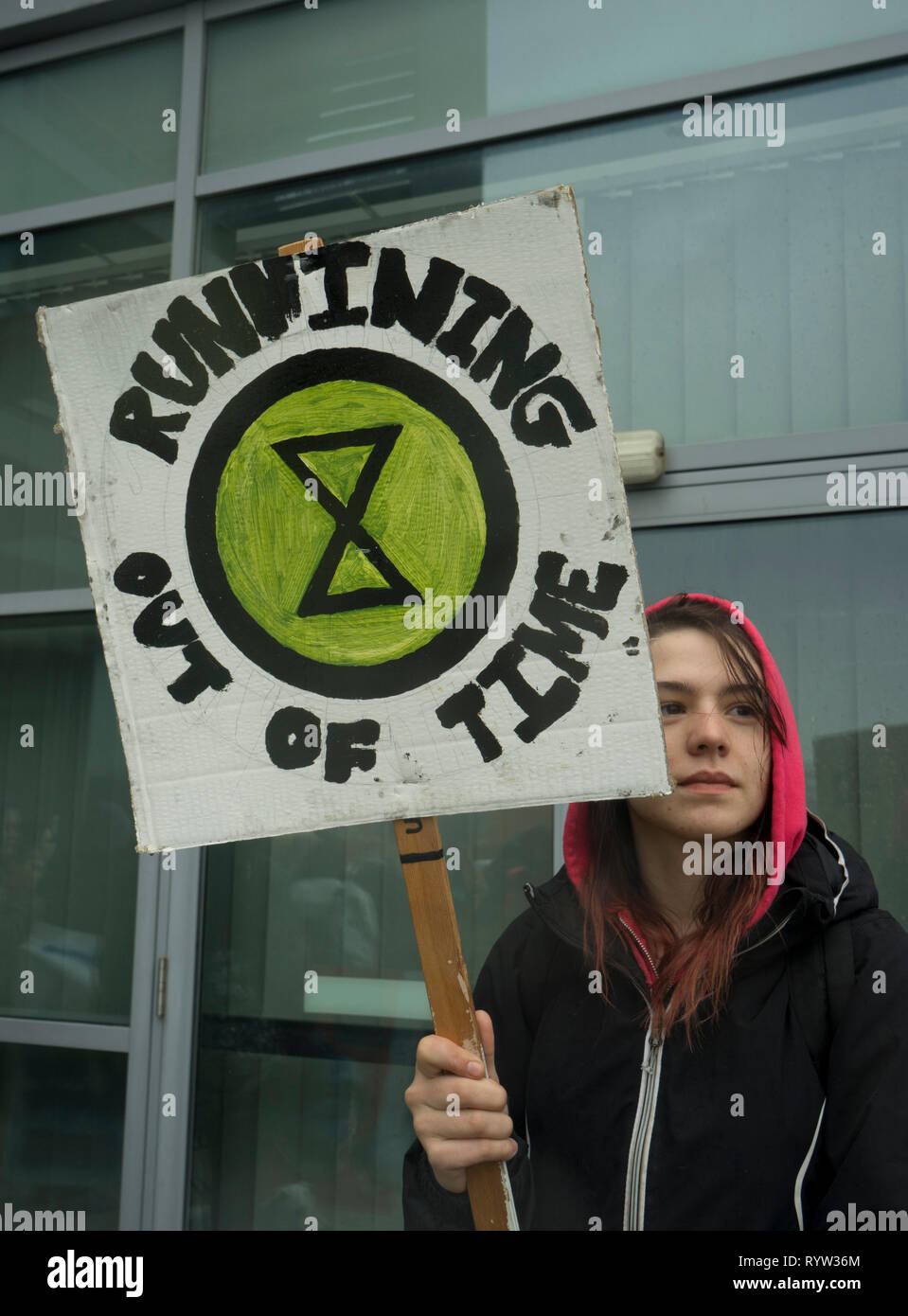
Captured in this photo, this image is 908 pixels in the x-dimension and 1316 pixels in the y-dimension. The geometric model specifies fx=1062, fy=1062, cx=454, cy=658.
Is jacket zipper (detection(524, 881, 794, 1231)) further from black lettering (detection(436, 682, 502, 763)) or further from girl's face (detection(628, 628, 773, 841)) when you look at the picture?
black lettering (detection(436, 682, 502, 763))

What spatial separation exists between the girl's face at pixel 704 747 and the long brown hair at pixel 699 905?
20 millimetres

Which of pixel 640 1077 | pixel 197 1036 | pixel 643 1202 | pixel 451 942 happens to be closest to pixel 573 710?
pixel 451 942

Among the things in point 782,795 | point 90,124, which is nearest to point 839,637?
point 782,795

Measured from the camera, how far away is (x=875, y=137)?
2.49 meters

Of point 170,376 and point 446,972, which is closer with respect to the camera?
point 446,972

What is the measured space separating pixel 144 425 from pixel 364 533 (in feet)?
1.03

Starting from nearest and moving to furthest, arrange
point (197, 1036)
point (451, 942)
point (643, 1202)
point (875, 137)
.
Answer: point (451, 942), point (643, 1202), point (875, 137), point (197, 1036)

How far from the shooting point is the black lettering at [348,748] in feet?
4.02

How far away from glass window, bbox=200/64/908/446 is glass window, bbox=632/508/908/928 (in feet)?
0.85

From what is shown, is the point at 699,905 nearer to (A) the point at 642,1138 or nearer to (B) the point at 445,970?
(A) the point at 642,1138

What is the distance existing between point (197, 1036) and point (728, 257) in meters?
2.45

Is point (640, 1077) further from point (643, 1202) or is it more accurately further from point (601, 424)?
point (601, 424)

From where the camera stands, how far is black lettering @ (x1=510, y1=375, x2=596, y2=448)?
4.01 feet

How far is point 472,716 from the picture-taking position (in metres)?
1.23
